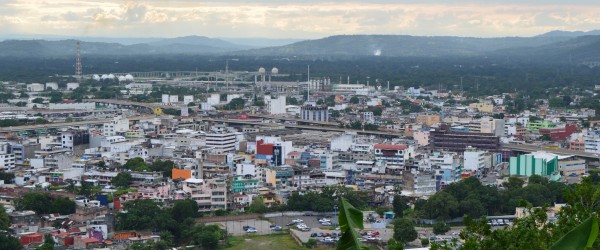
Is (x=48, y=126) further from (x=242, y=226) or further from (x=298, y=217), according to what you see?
(x=242, y=226)

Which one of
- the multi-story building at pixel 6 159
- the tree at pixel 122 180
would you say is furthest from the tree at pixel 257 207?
the multi-story building at pixel 6 159

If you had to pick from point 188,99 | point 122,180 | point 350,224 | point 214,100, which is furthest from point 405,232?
point 188,99

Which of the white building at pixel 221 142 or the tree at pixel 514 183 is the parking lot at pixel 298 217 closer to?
the tree at pixel 514 183

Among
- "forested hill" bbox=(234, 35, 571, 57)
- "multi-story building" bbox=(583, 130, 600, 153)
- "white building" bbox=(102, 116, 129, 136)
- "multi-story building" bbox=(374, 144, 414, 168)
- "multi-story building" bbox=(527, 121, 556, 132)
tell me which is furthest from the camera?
"forested hill" bbox=(234, 35, 571, 57)

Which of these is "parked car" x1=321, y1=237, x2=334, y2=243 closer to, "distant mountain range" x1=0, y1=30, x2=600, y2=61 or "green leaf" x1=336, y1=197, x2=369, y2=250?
"green leaf" x1=336, y1=197, x2=369, y2=250

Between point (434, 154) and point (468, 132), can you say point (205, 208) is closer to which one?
point (434, 154)

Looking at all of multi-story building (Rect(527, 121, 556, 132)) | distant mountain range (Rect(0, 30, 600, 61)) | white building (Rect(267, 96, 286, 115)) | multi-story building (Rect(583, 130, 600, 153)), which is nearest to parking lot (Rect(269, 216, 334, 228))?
multi-story building (Rect(583, 130, 600, 153))
